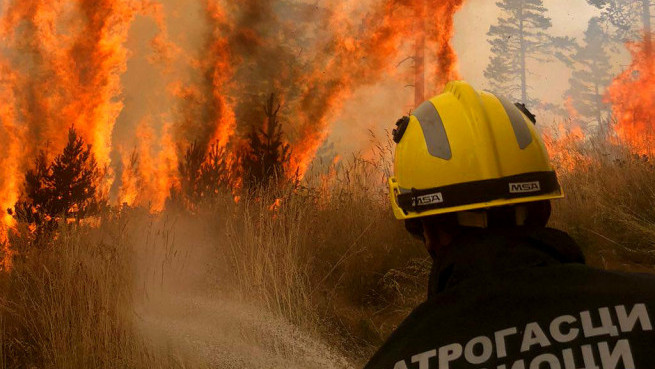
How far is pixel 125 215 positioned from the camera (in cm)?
695

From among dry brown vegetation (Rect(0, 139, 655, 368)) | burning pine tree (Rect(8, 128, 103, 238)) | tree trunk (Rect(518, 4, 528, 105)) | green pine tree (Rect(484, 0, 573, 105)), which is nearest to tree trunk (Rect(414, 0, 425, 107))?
burning pine tree (Rect(8, 128, 103, 238))

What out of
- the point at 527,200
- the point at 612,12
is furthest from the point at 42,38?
the point at 612,12

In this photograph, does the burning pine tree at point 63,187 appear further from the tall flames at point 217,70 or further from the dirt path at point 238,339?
the dirt path at point 238,339

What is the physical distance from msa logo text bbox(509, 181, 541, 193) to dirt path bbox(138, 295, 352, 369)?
9.40 feet

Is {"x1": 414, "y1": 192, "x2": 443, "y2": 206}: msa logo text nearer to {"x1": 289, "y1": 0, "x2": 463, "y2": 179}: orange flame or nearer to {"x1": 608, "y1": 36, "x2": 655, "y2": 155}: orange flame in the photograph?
{"x1": 289, "y1": 0, "x2": 463, "y2": 179}: orange flame

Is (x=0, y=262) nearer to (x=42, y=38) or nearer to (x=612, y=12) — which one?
(x=42, y=38)

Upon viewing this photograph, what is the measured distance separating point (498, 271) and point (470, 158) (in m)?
0.55

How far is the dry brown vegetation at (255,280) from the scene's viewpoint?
14.3 feet

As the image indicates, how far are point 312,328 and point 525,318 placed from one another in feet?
12.7

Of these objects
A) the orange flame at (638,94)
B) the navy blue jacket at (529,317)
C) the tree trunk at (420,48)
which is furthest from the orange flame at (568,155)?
the orange flame at (638,94)

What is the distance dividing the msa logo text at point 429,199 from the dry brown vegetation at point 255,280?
270 centimetres

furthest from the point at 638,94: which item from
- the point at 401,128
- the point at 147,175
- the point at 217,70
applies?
the point at 401,128

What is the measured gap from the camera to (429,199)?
1800 mm

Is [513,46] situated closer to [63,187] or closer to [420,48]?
[420,48]
